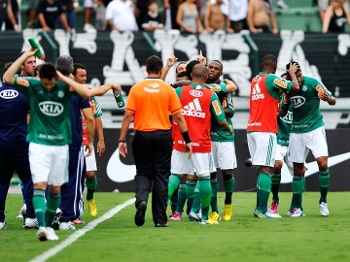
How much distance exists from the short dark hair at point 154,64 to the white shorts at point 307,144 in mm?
3296

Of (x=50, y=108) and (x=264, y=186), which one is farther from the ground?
(x=50, y=108)

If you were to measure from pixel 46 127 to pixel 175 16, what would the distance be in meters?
12.6

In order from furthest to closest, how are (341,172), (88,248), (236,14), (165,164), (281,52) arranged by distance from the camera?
(236,14), (281,52), (341,172), (165,164), (88,248)

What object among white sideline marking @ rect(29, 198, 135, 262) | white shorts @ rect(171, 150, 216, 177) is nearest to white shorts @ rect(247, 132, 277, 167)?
white shorts @ rect(171, 150, 216, 177)

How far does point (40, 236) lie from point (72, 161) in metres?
2.10

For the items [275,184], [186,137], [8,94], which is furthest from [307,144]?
[8,94]

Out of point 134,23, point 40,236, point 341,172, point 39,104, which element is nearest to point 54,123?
point 39,104

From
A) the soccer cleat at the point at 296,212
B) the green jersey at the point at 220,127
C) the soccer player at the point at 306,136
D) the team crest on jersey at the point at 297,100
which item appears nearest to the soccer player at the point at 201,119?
the green jersey at the point at 220,127

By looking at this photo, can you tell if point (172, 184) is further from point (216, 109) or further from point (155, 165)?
point (216, 109)

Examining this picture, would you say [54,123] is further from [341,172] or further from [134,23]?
[134,23]

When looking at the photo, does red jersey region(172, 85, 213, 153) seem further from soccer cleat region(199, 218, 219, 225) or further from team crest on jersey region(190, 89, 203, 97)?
soccer cleat region(199, 218, 219, 225)

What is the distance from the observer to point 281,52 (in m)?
21.6

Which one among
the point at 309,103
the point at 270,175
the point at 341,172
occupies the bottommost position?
the point at 341,172

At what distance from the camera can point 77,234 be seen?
38.9 ft
